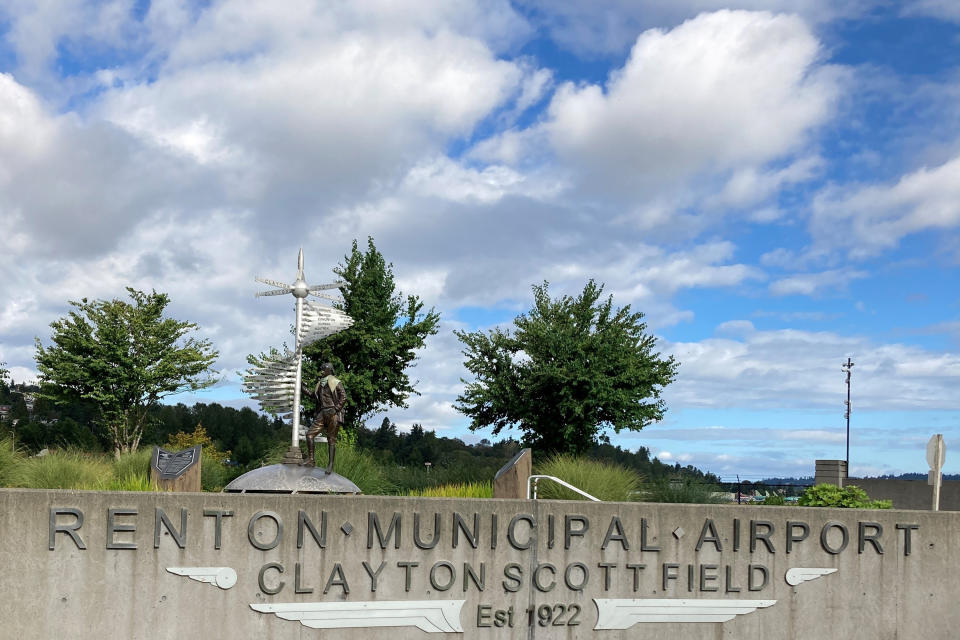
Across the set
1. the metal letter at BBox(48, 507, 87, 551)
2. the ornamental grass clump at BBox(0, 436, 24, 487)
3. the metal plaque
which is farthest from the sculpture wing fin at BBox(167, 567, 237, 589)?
the ornamental grass clump at BBox(0, 436, 24, 487)

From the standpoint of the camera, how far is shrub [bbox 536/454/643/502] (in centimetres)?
1305

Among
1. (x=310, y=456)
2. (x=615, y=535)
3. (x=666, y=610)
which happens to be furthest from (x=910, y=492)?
(x=310, y=456)

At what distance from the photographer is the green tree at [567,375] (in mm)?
29344

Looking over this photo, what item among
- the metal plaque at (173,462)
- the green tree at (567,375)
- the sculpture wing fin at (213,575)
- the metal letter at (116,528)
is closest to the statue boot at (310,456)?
the metal plaque at (173,462)

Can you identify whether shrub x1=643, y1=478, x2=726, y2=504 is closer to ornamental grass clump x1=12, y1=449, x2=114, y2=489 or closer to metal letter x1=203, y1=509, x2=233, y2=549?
metal letter x1=203, y1=509, x2=233, y2=549

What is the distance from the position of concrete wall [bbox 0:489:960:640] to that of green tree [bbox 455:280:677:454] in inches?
731

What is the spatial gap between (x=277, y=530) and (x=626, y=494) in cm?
660

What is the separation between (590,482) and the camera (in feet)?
43.8

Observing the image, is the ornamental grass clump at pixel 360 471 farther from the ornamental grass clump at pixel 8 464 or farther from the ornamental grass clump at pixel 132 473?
the ornamental grass clump at pixel 8 464

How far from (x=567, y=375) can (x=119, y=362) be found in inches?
666

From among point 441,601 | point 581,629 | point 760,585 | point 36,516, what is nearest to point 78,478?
point 36,516

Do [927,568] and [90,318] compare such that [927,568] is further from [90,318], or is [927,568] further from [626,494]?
[90,318]

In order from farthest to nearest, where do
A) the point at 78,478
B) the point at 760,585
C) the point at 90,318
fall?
the point at 90,318 < the point at 78,478 < the point at 760,585

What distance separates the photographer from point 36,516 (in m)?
8.22
